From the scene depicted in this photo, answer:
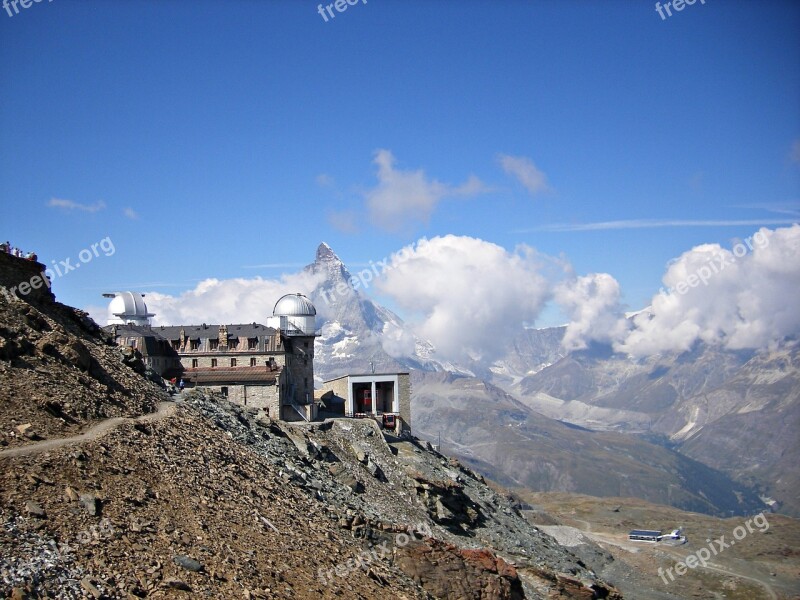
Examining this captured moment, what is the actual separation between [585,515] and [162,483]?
151 metres

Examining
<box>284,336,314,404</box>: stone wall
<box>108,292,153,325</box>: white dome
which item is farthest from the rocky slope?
<box>108,292,153,325</box>: white dome

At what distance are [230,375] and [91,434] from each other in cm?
4215

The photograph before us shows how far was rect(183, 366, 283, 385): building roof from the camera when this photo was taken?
79.5 metres

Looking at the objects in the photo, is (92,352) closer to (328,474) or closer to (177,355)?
(328,474)

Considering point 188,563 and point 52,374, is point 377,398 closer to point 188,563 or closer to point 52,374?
point 52,374

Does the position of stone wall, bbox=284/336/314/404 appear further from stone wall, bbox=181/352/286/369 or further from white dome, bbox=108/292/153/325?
white dome, bbox=108/292/153/325

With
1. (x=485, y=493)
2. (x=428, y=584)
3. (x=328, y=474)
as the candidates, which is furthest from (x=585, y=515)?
(x=428, y=584)

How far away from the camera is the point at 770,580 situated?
10712 cm

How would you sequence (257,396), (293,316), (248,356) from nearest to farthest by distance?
(257,396), (248,356), (293,316)

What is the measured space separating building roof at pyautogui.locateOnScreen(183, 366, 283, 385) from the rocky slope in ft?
36.5

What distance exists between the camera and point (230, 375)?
82188mm

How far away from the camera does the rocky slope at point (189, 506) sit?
30359 mm

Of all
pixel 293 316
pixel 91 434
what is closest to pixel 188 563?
pixel 91 434

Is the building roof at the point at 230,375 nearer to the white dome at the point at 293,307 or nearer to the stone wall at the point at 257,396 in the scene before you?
the stone wall at the point at 257,396
